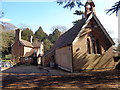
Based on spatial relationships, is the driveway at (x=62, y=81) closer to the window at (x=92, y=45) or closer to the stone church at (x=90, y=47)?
the stone church at (x=90, y=47)

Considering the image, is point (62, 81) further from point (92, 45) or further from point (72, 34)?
point (72, 34)

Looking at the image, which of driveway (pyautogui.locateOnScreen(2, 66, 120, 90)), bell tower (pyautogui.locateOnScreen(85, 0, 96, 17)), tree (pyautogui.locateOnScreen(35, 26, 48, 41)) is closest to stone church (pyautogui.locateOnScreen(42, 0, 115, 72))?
bell tower (pyautogui.locateOnScreen(85, 0, 96, 17))

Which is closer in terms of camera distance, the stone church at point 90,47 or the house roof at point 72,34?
the stone church at point 90,47

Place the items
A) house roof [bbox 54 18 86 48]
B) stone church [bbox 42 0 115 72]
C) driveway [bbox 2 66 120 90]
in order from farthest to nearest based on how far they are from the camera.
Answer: house roof [bbox 54 18 86 48], stone church [bbox 42 0 115 72], driveway [bbox 2 66 120 90]

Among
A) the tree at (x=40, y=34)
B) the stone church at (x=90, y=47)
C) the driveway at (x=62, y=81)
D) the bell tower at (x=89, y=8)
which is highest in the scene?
the tree at (x=40, y=34)

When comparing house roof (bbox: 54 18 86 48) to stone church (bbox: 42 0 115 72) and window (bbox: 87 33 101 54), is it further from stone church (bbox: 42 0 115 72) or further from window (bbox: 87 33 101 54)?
window (bbox: 87 33 101 54)

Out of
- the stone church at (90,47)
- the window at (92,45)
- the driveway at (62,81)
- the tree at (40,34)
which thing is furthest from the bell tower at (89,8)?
Answer: the tree at (40,34)

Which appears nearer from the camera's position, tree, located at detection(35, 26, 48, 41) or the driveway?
the driveway

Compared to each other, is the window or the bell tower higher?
the bell tower

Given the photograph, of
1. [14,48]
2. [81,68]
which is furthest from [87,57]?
[14,48]

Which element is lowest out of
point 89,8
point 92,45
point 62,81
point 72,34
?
point 62,81

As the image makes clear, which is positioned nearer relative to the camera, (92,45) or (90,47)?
(90,47)

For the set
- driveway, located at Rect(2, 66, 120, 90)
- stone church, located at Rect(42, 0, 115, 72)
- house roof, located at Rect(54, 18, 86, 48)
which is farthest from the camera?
house roof, located at Rect(54, 18, 86, 48)

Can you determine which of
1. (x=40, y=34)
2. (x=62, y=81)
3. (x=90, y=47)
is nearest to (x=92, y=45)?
(x=90, y=47)
